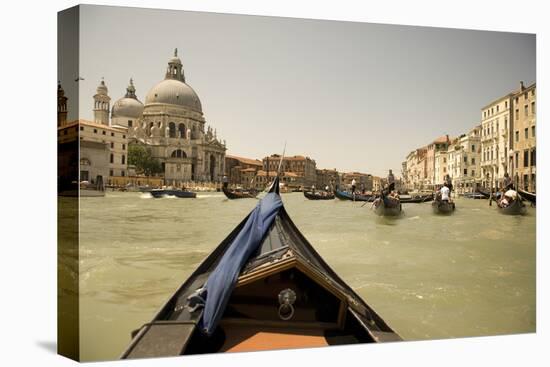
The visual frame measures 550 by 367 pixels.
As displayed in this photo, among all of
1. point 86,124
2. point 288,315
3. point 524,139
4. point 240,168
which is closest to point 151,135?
point 240,168

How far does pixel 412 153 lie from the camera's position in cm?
332

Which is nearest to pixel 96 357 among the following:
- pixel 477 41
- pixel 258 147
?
pixel 258 147

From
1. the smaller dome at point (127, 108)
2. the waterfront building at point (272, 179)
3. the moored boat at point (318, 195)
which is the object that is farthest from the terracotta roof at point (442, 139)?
the smaller dome at point (127, 108)

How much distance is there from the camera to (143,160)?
9.80ft

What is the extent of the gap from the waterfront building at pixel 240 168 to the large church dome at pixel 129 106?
0.63 metres

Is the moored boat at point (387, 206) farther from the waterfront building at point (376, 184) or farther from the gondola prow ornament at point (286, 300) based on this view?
the gondola prow ornament at point (286, 300)

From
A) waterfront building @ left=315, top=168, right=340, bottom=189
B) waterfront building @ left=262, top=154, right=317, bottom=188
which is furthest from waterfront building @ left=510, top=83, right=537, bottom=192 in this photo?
waterfront building @ left=262, top=154, right=317, bottom=188

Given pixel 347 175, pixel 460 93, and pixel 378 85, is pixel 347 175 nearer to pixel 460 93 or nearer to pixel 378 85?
pixel 378 85

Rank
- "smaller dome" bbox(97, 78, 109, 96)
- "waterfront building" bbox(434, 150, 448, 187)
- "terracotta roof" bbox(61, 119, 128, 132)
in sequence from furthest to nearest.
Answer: "waterfront building" bbox(434, 150, 448, 187) < "smaller dome" bbox(97, 78, 109, 96) < "terracotta roof" bbox(61, 119, 128, 132)

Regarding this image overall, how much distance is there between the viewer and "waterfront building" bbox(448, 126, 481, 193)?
3396 mm

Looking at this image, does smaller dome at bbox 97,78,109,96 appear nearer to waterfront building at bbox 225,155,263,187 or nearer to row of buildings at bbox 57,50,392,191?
row of buildings at bbox 57,50,392,191

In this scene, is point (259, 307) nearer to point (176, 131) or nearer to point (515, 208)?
point (176, 131)

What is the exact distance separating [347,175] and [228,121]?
3.19ft

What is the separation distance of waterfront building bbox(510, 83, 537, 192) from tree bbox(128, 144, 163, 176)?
8.45ft
